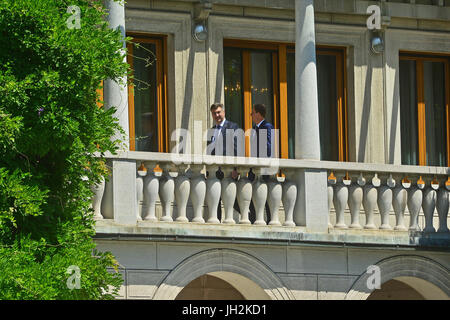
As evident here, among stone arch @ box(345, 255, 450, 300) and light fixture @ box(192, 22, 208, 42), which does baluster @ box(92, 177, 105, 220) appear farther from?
light fixture @ box(192, 22, 208, 42)

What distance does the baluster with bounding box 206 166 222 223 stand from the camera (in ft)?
71.7

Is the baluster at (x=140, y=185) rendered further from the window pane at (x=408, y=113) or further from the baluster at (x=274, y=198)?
the window pane at (x=408, y=113)

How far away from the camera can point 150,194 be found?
70.4 feet

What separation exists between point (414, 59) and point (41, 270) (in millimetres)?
12463

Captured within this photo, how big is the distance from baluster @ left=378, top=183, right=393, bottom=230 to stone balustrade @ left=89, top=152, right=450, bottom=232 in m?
0.02

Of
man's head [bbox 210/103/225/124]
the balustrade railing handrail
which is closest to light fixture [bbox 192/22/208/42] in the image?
man's head [bbox 210/103/225/124]

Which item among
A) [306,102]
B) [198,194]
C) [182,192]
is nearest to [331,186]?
[306,102]

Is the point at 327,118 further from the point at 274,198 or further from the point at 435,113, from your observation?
the point at 274,198

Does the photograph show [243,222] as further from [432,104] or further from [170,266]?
[432,104]

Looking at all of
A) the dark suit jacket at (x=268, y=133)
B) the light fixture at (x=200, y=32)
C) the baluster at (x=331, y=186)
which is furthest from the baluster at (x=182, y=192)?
the light fixture at (x=200, y=32)

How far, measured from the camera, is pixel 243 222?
2211 centimetres

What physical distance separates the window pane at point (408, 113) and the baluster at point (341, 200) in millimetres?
4040
